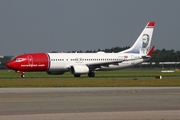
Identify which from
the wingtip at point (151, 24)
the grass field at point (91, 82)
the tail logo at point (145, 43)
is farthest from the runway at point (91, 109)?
the wingtip at point (151, 24)

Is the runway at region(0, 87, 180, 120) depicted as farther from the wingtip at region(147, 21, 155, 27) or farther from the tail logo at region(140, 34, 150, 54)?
the wingtip at region(147, 21, 155, 27)

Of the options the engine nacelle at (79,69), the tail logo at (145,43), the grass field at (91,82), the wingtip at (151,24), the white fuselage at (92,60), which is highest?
the wingtip at (151,24)

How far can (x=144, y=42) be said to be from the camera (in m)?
78.5

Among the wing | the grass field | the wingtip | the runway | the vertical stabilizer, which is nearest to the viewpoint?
the runway

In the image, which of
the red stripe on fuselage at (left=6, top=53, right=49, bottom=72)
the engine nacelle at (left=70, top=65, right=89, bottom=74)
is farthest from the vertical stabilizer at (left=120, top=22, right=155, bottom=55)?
the red stripe on fuselage at (left=6, top=53, right=49, bottom=72)

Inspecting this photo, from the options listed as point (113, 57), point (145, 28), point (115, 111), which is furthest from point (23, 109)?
point (145, 28)

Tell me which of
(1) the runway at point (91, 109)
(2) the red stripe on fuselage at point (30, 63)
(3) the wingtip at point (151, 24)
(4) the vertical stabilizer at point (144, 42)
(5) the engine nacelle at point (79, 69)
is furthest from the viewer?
(3) the wingtip at point (151, 24)

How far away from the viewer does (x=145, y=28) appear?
262 ft

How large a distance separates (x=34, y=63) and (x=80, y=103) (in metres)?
43.2

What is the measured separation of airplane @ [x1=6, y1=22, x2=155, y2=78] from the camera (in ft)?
223

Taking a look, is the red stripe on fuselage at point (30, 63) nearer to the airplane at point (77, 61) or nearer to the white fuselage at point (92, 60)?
the airplane at point (77, 61)

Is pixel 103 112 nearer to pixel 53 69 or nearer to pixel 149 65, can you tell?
pixel 53 69

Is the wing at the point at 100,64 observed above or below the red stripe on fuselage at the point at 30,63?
below

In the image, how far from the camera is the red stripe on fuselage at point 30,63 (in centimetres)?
6769
